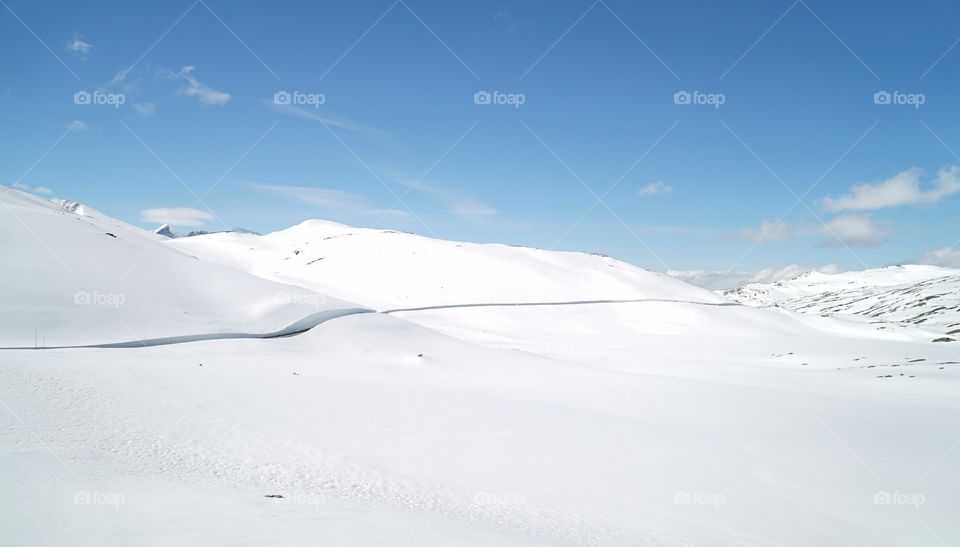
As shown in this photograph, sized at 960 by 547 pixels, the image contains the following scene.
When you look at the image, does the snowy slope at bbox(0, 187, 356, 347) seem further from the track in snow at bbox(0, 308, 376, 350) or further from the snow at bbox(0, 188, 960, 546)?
the track in snow at bbox(0, 308, 376, 350)

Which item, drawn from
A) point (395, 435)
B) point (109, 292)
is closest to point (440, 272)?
point (109, 292)

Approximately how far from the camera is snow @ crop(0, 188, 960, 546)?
217 inches

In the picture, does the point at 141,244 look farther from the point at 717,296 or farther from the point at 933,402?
the point at 717,296

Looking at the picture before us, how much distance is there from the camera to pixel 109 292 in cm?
1647

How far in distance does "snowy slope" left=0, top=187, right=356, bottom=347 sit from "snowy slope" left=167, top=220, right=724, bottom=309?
2121cm

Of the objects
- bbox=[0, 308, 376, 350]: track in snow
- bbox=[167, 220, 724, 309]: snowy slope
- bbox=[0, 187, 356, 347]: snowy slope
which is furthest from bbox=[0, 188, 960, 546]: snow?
bbox=[167, 220, 724, 309]: snowy slope

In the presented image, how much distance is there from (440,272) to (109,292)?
1359 inches

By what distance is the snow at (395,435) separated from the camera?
18.1 feet

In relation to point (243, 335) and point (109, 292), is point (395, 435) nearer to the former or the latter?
point (243, 335)

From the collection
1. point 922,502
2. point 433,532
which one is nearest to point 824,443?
point 922,502

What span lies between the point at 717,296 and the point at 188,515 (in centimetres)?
5975

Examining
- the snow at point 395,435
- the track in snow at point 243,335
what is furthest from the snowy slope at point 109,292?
the track in snow at point 243,335

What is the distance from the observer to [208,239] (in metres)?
77.2

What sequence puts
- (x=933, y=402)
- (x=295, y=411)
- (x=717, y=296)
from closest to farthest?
(x=295, y=411) < (x=933, y=402) < (x=717, y=296)
